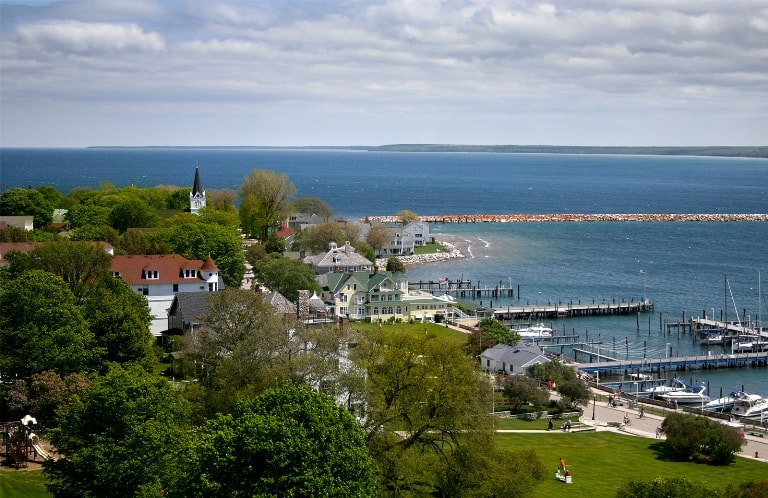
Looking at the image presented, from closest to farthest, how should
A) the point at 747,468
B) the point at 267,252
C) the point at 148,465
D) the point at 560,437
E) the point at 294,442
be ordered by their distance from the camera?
the point at 294,442, the point at 148,465, the point at 747,468, the point at 560,437, the point at 267,252

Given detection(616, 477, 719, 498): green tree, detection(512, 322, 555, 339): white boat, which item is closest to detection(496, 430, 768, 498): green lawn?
detection(616, 477, 719, 498): green tree

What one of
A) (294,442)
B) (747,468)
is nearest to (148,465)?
(294,442)

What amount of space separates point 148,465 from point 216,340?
1203 cm

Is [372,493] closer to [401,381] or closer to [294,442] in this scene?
[294,442]

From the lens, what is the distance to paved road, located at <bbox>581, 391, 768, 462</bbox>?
44.0 m

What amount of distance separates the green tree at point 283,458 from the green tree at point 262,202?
277ft

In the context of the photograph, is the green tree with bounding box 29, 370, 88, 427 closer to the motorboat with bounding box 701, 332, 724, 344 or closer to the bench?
the bench

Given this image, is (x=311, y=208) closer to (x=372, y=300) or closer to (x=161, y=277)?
(x=372, y=300)

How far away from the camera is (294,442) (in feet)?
71.6

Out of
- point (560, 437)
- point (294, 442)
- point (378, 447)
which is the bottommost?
point (560, 437)

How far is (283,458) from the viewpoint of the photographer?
70.8 ft

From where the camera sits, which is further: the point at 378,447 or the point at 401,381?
the point at 401,381

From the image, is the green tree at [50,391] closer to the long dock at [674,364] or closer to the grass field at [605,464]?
the grass field at [605,464]

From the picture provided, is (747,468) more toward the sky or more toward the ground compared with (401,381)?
more toward the ground
